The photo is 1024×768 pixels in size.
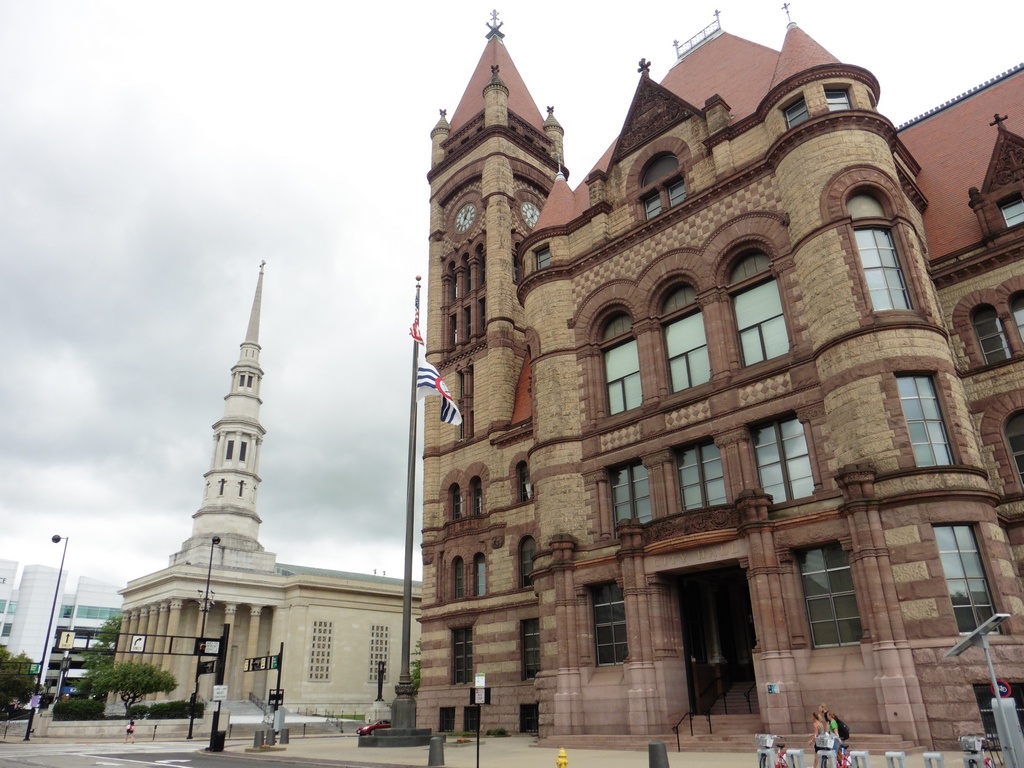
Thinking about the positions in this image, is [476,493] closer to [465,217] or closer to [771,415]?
[465,217]

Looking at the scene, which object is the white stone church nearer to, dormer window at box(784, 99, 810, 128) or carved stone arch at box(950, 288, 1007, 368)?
dormer window at box(784, 99, 810, 128)

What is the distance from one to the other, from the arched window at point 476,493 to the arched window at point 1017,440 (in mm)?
25607

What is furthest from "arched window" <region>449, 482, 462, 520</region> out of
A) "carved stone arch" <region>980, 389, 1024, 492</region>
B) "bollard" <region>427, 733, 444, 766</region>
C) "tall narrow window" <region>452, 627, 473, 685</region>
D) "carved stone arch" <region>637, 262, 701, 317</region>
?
"carved stone arch" <region>980, 389, 1024, 492</region>

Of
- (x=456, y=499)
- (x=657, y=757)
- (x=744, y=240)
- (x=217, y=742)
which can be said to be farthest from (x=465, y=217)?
(x=657, y=757)

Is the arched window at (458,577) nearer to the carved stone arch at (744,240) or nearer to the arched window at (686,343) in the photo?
the arched window at (686,343)

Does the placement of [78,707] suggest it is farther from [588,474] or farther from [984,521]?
[984,521]

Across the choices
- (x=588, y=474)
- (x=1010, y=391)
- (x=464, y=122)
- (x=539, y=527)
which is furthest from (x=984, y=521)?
(x=464, y=122)

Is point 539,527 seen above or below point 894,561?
above

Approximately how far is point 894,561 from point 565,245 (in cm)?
1951

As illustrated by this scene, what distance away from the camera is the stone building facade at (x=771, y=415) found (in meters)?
19.8

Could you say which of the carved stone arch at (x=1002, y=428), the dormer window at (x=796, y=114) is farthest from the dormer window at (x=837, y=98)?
the carved stone arch at (x=1002, y=428)

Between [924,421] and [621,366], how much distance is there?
11.7 metres

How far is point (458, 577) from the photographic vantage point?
41531 millimetres

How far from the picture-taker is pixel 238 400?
295ft
